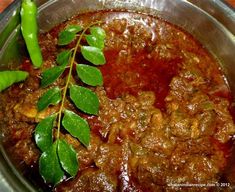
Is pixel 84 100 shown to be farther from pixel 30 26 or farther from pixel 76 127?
pixel 30 26

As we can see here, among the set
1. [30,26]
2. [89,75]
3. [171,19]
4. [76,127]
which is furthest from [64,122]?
[171,19]

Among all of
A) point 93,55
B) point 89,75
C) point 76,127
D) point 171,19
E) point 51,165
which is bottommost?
point 51,165

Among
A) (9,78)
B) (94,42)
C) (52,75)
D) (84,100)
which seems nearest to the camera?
(84,100)

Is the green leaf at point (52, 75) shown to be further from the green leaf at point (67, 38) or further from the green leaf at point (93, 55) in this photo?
the green leaf at point (67, 38)

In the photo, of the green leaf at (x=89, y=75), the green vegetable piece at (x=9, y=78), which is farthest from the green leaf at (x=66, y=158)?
the green vegetable piece at (x=9, y=78)

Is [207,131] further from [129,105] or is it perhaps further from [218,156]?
[129,105]

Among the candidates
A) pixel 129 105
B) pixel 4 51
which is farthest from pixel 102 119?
pixel 4 51

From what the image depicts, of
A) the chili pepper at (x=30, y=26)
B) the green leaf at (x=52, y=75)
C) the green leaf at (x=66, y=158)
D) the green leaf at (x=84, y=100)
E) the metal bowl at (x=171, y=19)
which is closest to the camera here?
the green leaf at (x=66, y=158)

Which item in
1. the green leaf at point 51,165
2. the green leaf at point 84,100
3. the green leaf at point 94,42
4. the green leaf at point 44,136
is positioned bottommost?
the green leaf at point 51,165
